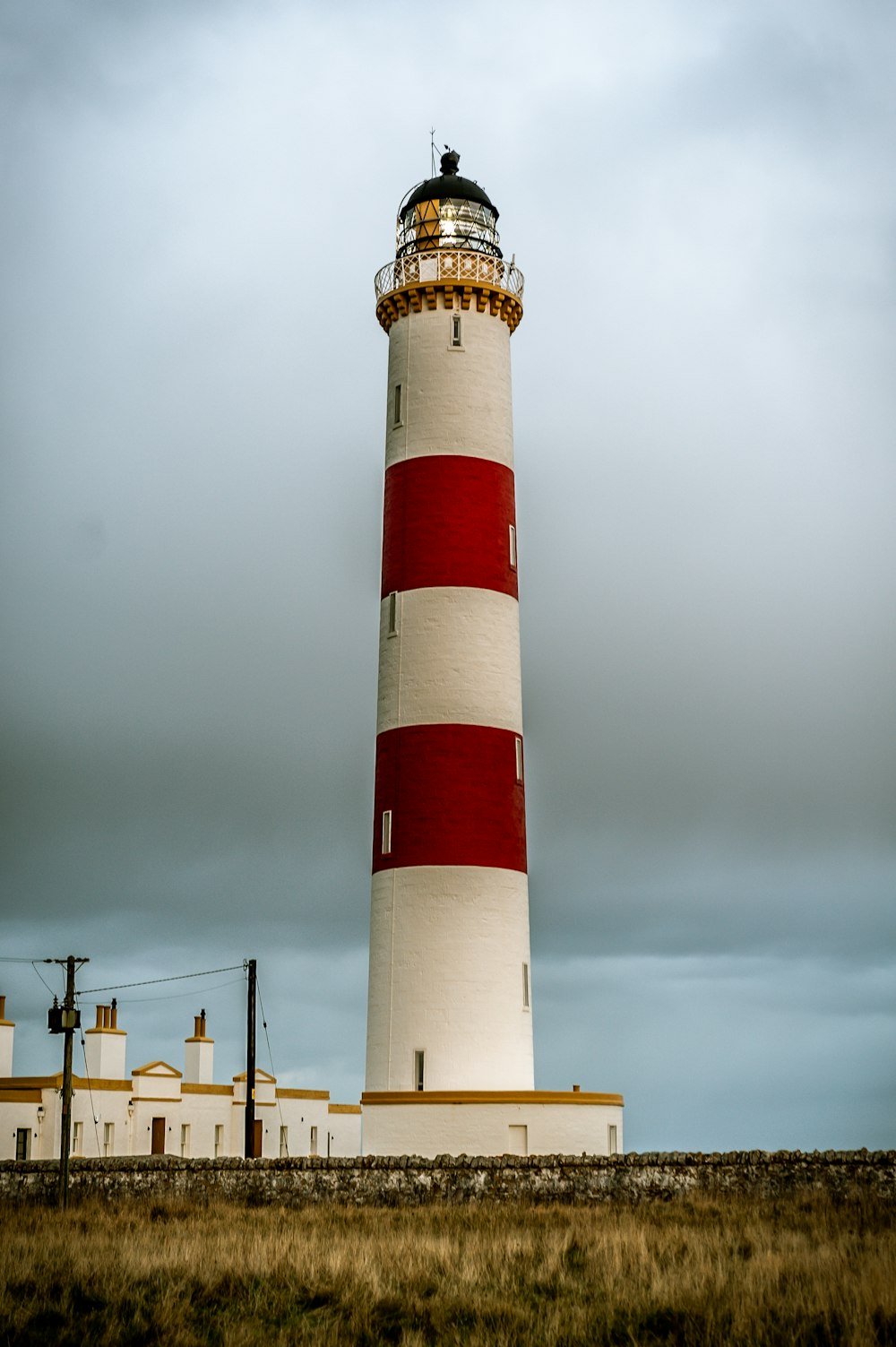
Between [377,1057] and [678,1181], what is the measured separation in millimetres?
5879

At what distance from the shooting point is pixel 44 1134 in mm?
32719

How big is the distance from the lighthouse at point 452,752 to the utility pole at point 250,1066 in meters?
6.26

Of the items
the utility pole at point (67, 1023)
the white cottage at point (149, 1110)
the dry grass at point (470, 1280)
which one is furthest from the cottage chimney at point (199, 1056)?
the dry grass at point (470, 1280)

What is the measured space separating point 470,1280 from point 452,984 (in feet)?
32.2

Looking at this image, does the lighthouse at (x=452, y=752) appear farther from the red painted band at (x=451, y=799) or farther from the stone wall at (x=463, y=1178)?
the stone wall at (x=463, y=1178)

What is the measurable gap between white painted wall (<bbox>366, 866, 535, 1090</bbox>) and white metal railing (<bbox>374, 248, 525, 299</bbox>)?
1049 centimetres

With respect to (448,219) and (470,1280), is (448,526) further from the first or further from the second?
(470,1280)

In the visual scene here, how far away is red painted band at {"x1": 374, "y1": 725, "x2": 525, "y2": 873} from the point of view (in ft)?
82.3

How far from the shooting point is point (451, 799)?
25.2 metres

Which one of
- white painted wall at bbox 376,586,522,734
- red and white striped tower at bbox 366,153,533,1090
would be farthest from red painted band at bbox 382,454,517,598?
white painted wall at bbox 376,586,522,734

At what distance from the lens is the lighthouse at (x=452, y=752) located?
80.2 feet

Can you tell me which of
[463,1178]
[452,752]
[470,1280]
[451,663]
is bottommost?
[470,1280]

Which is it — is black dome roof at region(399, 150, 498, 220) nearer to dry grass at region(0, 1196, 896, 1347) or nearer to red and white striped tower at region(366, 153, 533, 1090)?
red and white striped tower at region(366, 153, 533, 1090)

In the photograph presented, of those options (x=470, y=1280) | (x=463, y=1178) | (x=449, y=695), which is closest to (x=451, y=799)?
(x=449, y=695)
